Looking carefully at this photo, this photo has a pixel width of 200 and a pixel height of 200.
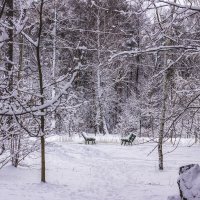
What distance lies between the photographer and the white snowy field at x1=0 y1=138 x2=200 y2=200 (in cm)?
934

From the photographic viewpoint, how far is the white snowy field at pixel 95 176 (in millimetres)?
9336

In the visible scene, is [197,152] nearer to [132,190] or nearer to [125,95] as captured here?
[132,190]

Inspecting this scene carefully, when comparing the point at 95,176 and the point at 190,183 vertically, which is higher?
Result: the point at 190,183

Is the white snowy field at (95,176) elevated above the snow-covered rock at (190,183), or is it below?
below

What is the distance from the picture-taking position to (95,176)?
40.0 ft

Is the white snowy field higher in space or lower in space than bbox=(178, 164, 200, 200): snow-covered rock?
lower

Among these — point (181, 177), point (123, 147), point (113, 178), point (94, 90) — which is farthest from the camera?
point (94, 90)

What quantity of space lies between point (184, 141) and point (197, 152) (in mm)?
4676

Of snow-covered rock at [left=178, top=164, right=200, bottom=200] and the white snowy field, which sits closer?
snow-covered rock at [left=178, top=164, right=200, bottom=200]

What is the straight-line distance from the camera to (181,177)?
→ 295 inches

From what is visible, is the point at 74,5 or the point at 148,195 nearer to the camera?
the point at 148,195

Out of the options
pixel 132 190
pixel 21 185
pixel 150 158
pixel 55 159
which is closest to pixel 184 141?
pixel 150 158

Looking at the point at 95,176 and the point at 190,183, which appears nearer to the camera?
the point at 190,183

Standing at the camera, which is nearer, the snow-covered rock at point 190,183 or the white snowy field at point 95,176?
the snow-covered rock at point 190,183
